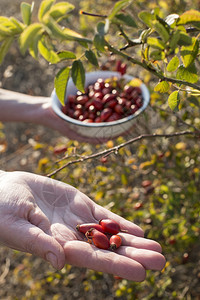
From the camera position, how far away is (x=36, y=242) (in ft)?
3.79

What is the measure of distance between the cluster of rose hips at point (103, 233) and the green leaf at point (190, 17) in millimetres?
781

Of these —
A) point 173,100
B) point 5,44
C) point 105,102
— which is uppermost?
point 5,44

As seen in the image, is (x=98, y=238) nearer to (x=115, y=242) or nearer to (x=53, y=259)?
(x=115, y=242)

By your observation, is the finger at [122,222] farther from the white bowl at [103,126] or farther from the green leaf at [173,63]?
the green leaf at [173,63]

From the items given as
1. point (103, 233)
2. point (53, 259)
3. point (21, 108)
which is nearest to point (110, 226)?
point (103, 233)

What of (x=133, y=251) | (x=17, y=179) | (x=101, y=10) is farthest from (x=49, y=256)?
(x=101, y=10)

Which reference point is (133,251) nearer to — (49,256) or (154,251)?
(154,251)

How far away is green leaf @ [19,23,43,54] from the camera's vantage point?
0.80m

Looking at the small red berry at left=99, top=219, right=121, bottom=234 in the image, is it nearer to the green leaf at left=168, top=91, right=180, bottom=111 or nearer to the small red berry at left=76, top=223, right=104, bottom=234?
the small red berry at left=76, top=223, right=104, bottom=234

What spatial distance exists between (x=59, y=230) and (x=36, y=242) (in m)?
0.17

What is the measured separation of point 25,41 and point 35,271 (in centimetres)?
197

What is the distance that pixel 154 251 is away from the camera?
3.98 feet

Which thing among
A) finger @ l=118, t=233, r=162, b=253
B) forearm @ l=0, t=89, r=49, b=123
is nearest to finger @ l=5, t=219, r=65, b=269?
finger @ l=118, t=233, r=162, b=253

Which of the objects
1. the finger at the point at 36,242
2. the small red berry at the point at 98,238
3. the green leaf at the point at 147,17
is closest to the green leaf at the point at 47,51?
the green leaf at the point at 147,17
